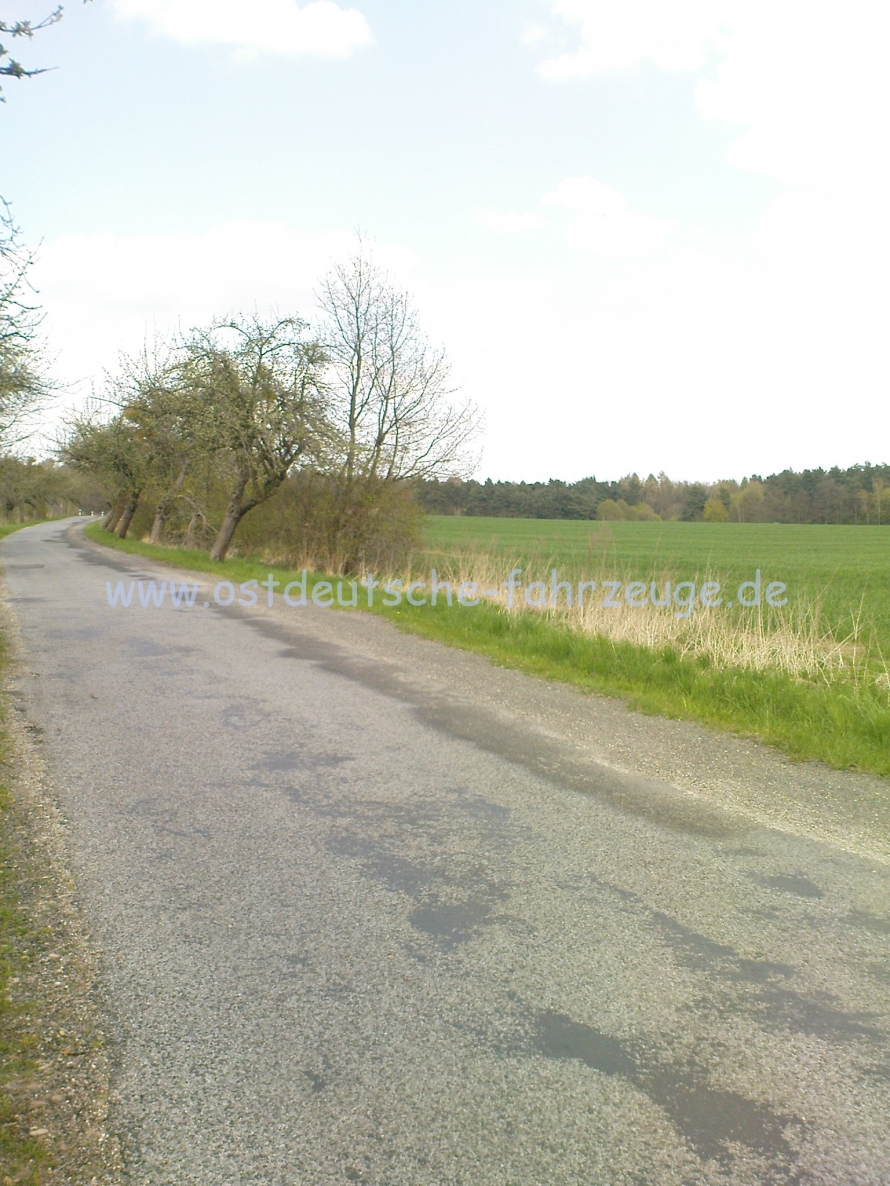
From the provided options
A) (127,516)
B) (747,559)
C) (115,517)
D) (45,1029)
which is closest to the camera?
(45,1029)

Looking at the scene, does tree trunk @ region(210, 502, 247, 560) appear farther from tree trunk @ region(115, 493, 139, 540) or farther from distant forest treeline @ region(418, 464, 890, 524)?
distant forest treeline @ region(418, 464, 890, 524)

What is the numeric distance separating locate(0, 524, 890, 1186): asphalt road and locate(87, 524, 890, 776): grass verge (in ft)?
1.67

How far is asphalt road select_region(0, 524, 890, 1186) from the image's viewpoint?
2475 millimetres

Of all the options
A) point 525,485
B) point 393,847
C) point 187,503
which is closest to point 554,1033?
point 393,847

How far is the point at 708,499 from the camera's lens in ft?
384

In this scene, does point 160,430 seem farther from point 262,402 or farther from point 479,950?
point 479,950

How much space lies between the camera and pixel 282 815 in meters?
5.06

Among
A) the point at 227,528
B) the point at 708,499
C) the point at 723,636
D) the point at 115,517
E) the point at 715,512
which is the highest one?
the point at 708,499

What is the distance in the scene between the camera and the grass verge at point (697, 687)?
22.2 ft

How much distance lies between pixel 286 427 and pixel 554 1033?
2158 cm

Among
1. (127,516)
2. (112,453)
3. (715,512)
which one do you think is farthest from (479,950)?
(715,512)

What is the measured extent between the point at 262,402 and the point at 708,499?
339ft

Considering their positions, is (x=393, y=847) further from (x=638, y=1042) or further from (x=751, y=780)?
(x=751, y=780)

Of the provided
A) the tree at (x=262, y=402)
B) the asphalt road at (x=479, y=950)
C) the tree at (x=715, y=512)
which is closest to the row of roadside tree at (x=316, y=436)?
the tree at (x=262, y=402)
